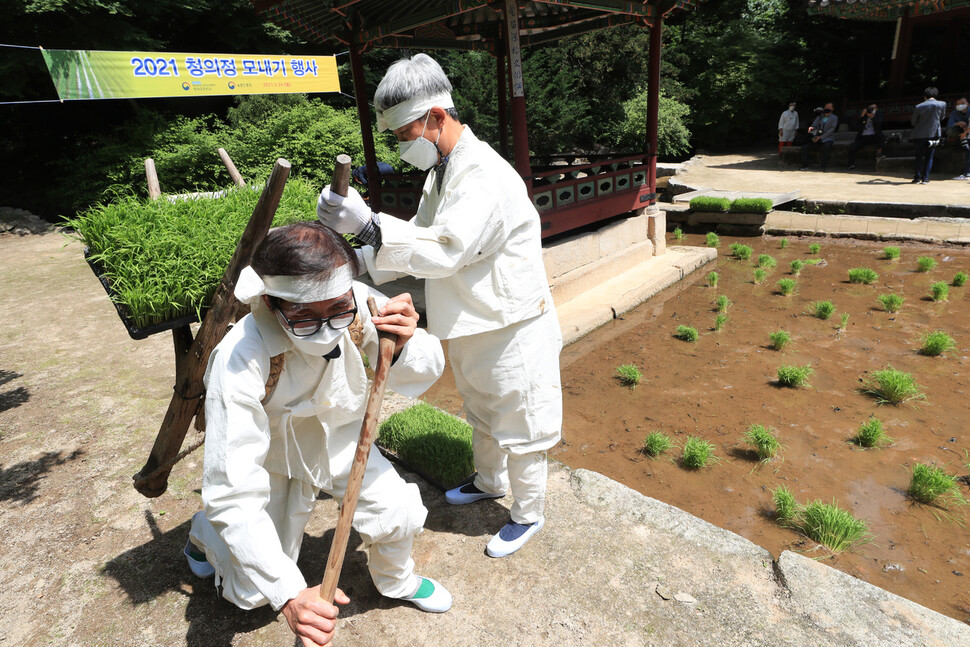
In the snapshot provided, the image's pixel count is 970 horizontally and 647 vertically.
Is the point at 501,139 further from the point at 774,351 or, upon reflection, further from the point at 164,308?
the point at 164,308

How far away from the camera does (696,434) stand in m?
3.92

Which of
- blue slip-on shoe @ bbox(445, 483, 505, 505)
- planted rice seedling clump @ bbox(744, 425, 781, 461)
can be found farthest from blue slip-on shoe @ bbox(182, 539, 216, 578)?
planted rice seedling clump @ bbox(744, 425, 781, 461)

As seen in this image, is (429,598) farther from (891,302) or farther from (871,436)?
(891,302)

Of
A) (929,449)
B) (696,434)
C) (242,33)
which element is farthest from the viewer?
(242,33)

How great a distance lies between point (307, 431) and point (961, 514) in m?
3.45

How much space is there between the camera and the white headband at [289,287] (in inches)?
61.2

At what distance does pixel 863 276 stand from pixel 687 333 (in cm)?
280

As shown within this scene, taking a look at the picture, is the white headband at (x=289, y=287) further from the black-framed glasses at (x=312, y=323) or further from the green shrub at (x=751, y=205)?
the green shrub at (x=751, y=205)

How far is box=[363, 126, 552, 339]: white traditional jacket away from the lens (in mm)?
2092

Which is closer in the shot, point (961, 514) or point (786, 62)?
point (961, 514)

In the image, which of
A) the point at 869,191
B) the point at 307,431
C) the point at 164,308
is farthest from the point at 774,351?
the point at 869,191

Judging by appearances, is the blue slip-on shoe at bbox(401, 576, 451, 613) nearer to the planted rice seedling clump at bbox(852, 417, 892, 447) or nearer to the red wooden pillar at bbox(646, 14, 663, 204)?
the planted rice seedling clump at bbox(852, 417, 892, 447)

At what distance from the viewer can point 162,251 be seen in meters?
2.33

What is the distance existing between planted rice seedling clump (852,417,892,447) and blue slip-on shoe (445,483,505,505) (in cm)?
249
